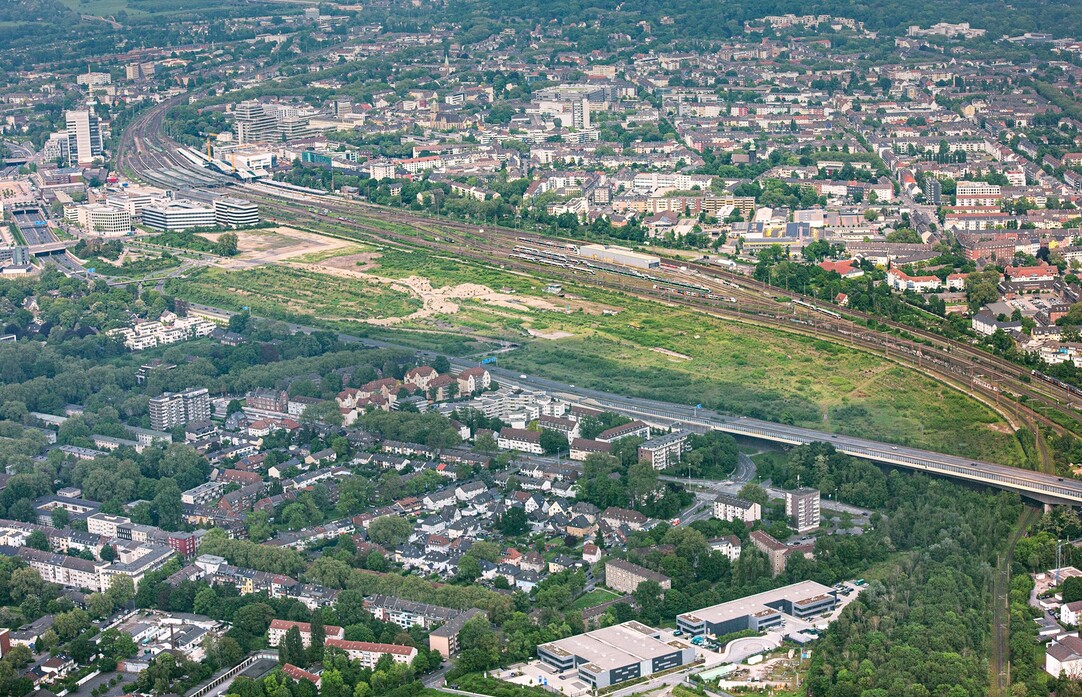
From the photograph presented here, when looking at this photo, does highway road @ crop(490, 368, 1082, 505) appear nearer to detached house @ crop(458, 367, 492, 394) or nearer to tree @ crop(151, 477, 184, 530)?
detached house @ crop(458, 367, 492, 394)

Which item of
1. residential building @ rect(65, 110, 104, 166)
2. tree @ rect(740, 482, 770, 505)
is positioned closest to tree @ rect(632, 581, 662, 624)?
tree @ rect(740, 482, 770, 505)

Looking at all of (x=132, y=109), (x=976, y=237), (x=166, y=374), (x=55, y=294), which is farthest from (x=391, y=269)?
(x=132, y=109)

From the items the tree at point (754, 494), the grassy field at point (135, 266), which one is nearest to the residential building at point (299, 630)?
the tree at point (754, 494)

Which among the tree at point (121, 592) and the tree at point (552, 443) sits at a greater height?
the tree at point (552, 443)

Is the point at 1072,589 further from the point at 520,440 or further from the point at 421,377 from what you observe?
the point at 421,377

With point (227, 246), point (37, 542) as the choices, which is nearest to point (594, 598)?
point (37, 542)

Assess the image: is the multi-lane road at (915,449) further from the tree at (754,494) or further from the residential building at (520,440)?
the tree at (754,494)
